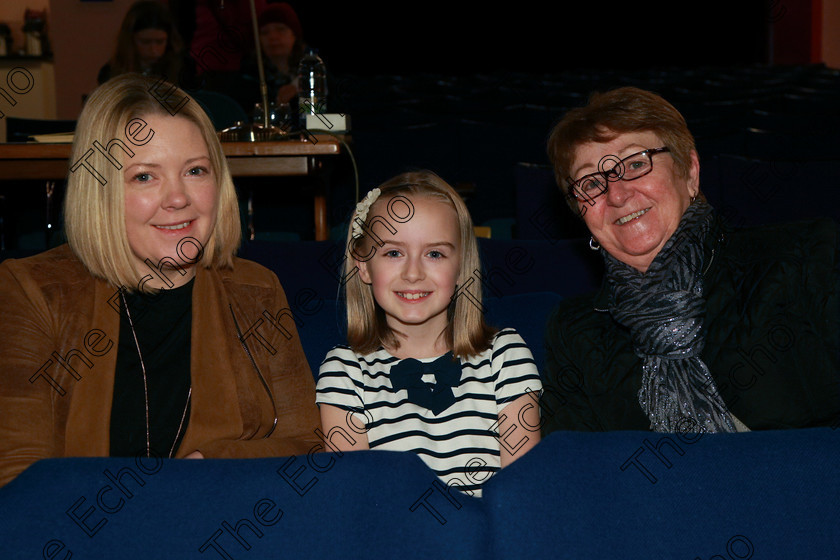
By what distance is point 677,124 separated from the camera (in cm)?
151

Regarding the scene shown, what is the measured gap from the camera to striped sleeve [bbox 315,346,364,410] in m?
1.50

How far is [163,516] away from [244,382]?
0.62m

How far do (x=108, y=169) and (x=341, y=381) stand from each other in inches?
22.5

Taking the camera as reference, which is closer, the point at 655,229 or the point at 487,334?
the point at 655,229

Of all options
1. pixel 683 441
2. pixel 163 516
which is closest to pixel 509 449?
pixel 683 441

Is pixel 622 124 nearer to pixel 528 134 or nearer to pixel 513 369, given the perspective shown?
pixel 513 369

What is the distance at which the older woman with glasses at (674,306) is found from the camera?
4.37 feet

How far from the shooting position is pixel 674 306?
54.8 inches

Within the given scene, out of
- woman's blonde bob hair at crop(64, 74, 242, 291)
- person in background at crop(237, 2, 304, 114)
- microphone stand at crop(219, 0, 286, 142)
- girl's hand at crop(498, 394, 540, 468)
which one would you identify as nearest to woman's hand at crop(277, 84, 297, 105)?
person in background at crop(237, 2, 304, 114)

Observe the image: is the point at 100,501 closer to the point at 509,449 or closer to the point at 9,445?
the point at 9,445

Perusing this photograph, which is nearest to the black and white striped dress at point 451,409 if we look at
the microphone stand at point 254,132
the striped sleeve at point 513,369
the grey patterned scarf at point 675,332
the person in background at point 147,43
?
the striped sleeve at point 513,369

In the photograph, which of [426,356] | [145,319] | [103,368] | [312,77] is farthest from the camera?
[312,77]

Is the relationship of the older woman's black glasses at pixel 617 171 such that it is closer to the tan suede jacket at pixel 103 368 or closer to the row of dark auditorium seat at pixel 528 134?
the tan suede jacket at pixel 103 368

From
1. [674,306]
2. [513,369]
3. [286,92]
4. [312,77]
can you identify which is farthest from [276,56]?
[674,306]
